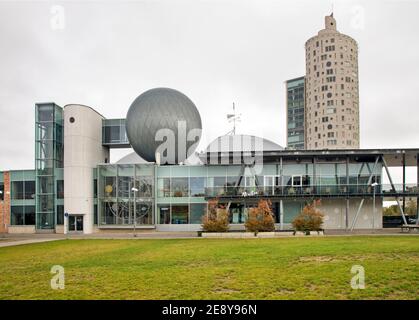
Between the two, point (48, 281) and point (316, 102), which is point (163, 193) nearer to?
point (48, 281)

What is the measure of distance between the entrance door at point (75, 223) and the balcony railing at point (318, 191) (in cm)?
1617

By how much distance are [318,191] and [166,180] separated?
17209 mm

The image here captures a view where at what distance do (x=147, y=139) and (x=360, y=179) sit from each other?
25185mm

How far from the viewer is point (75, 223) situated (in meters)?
40.5

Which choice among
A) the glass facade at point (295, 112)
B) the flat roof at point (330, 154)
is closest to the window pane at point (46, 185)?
the flat roof at point (330, 154)

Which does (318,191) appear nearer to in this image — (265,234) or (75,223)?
(265,234)

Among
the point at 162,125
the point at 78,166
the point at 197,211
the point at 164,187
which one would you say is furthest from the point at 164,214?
the point at 78,166

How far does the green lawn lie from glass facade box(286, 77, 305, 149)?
12774 cm

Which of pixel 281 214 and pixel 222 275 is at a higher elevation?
pixel 222 275

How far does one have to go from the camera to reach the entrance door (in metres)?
40.5

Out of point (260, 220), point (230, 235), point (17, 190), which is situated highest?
point (17, 190)

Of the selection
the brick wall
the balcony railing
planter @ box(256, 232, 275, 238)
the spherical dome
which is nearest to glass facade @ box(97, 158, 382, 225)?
the balcony railing

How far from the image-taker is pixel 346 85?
111m
